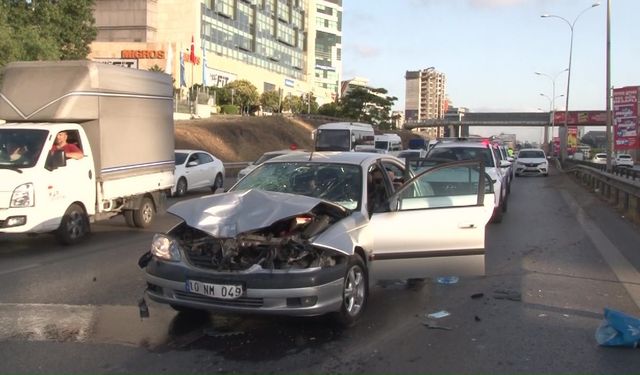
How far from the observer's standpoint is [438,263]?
6.28 meters

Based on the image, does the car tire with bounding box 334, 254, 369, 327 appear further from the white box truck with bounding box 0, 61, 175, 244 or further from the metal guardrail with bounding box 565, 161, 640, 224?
the metal guardrail with bounding box 565, 161, 640, 224

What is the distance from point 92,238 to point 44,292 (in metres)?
4.31

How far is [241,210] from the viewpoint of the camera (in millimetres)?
5750

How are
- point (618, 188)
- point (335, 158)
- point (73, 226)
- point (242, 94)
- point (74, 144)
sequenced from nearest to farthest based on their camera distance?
point (335, 158) → point (73, 226) → point (74, 144) → point (618, 188) → point (242, 94)

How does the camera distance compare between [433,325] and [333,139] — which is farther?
[333,139]

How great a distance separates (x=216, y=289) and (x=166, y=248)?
2.36 feet

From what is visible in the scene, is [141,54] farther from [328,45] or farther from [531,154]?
[328,45]

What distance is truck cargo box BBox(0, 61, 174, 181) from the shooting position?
10383 millimetres

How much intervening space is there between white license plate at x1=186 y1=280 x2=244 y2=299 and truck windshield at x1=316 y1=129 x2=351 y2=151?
26.0m

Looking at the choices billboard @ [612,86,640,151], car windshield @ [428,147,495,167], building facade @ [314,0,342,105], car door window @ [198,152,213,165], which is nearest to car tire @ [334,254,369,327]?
car windshield @ [428,147,495,167]

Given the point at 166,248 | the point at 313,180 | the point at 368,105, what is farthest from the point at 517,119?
the point at 166,248

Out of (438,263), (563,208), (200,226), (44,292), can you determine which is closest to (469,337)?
(438,263)

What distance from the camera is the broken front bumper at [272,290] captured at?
202 inches

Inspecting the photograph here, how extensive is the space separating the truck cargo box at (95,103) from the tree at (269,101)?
67487 mm
